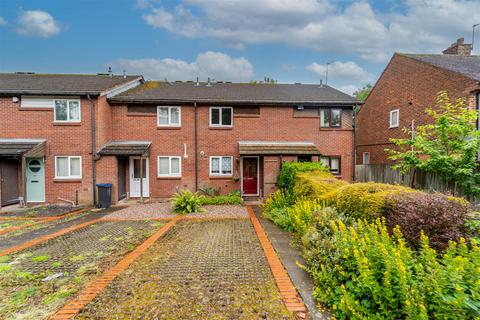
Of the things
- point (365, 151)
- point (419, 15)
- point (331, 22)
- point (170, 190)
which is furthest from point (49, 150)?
point (419, 15)

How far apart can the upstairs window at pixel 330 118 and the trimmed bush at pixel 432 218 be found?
9598 mm

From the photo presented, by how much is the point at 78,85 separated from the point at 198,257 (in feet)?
41.3

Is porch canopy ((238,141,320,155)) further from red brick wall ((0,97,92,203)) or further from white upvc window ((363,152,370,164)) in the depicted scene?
red brick wall ((0,97,92,203))

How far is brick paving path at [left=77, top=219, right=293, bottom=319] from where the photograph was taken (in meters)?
3.06

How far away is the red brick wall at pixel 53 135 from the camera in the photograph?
35.9ft

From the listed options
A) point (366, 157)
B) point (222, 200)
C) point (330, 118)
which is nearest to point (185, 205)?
point (222, 200)

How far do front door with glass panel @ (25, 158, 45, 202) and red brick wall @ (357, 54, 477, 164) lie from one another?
20924 millimetres

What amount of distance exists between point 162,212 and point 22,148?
7606 millimetres

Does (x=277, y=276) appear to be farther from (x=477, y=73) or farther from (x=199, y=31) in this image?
(x=199, y=31)

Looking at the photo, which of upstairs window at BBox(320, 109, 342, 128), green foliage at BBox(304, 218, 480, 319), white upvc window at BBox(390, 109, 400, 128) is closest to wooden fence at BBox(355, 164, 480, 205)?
upstairs window at BBox(320, 109, 342, 128)

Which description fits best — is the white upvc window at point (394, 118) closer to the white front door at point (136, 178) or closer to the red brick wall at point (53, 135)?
the white front door at point (136, 178)

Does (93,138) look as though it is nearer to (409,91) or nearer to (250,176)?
(250,176)

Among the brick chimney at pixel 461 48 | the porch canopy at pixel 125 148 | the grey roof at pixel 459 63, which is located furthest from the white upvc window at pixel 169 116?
the brick chimney at pixel 461 48

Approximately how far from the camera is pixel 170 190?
12.2m
